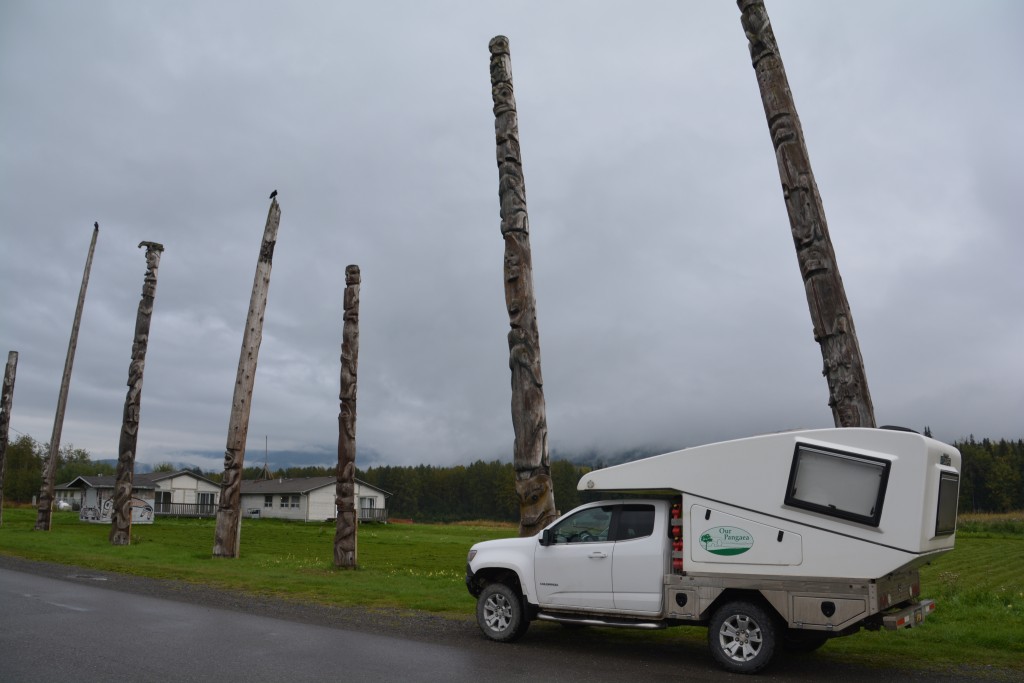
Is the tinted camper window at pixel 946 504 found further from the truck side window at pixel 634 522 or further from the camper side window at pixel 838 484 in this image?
the truck side window at pixel 634 522

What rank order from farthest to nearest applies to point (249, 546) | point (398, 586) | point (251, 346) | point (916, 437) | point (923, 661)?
1. point (249, 546)
2. point (251, 346)
3. point (398, 586)
4. point (923, 661)
5. point (916, 437)

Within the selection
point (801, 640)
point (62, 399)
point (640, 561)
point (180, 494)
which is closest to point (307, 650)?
point (640, 561)

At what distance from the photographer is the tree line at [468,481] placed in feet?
324

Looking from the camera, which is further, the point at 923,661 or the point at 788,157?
the point at 788,157

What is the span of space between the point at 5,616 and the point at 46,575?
7.34 m

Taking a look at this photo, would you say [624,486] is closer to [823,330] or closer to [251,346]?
[823,330]

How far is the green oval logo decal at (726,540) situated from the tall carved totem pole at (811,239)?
1.92 meters

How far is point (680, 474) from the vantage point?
9.41m

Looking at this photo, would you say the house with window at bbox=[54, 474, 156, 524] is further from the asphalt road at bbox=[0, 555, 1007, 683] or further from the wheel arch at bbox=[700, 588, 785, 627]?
the wheel arch at bbox=[700, 588, 785, 627]

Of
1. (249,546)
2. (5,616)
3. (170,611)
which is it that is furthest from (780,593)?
(249,546)

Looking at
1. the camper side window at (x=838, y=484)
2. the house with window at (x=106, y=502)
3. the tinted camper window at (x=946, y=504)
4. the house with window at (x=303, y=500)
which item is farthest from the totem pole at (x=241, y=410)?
the house with window at (x=303, y=500)

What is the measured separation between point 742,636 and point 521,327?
6386mm

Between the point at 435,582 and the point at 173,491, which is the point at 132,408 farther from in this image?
the point at 173,491

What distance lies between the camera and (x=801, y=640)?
31.9 ft
